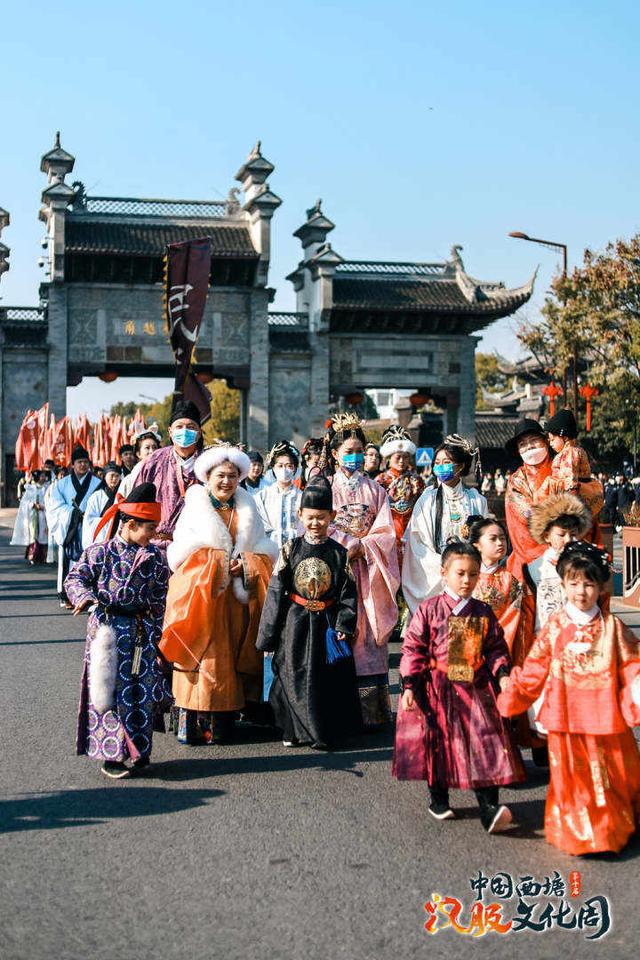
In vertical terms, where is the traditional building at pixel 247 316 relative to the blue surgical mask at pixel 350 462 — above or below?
above

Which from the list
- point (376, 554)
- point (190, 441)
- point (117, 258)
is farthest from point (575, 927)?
point (117, 258)

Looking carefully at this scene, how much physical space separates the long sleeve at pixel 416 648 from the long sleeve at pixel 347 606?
1.11 metres

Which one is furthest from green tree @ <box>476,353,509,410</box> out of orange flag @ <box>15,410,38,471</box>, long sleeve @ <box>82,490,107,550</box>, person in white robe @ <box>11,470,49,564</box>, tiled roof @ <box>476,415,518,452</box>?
long sleeve @ <box>82,490,107,550</box>

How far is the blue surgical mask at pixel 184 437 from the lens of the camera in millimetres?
8070

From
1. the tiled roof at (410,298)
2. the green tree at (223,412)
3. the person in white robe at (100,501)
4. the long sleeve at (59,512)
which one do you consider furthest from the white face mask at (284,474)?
the green tree at (223,412)

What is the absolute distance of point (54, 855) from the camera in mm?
4590

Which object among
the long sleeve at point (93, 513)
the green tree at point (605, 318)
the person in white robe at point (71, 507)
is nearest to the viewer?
the long sleeve at point (93, 513)

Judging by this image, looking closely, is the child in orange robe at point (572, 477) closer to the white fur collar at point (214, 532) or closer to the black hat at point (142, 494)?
the white fur collar at point (214, 532)

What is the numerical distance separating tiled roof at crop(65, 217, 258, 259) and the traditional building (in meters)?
0.04

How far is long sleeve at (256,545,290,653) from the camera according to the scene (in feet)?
20.8

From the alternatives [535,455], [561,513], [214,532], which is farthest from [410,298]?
[561,513]

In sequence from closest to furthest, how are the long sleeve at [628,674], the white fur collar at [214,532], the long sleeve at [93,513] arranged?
the long sleeve at [628,674]
the white fur collar at [214,532]
the long sleeve at [93,513]

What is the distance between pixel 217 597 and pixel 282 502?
184 cm

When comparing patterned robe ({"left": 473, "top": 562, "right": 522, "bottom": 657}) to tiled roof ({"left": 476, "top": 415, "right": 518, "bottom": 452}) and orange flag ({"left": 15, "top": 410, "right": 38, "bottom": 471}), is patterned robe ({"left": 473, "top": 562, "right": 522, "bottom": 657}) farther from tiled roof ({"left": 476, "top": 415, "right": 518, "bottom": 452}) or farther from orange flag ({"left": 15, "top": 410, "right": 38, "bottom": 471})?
tiled roof ({"left": 476, "top": 415, "right": 518, "bottom": 452})
